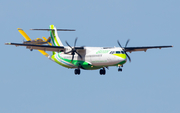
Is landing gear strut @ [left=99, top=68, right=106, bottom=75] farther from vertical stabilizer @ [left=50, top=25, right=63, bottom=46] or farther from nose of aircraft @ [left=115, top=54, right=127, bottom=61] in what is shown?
vertical stabilizer @ [left=50, top=25, right=63, bottom=46]

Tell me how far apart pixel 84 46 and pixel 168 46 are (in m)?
10.3

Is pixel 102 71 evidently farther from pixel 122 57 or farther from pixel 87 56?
pixel 122 57

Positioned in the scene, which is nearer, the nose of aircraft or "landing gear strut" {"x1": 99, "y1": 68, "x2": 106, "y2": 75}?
the nose of aircraft

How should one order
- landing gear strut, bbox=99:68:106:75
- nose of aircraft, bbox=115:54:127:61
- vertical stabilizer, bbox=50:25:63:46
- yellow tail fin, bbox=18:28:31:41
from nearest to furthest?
nose of aircraft, bbox=115:54:127:61
landing gear strut, bbox=99:68:106:75
vertical stabilizer, bbox=50:25:63:46
yellow tail fin, bbox=18:28:31:41

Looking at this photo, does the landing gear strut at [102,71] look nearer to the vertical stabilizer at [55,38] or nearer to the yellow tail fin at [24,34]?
the vertical stabilizer at [55,38]

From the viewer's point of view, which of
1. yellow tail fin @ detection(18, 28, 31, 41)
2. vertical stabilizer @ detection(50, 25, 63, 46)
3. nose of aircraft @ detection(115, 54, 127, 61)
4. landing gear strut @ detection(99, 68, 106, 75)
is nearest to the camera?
nose of aircraft @ detection(115, 54, 127, 61)

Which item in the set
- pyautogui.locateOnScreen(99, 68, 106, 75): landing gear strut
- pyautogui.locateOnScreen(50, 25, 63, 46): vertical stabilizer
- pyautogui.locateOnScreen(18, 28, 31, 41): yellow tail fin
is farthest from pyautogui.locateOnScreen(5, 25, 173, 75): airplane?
pyautogui.locateOnScreen(18, 28, 31, 41): yellow tail fin

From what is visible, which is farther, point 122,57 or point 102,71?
point 102,71

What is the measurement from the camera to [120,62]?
42.3 metres

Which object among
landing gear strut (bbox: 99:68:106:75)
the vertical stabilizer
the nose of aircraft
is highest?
the vertical stabilizer

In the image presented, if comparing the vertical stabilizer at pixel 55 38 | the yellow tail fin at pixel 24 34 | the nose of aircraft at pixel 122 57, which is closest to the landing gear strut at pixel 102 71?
the nose of aircraft at pixel 122 57

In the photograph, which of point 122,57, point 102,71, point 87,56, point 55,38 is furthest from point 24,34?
point 122,57

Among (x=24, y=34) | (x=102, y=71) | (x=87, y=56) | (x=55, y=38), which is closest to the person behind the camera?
(x=87, y=56)

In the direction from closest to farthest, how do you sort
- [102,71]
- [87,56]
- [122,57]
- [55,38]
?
[122,57]
[87,56]
[102,71]
[55,38]
